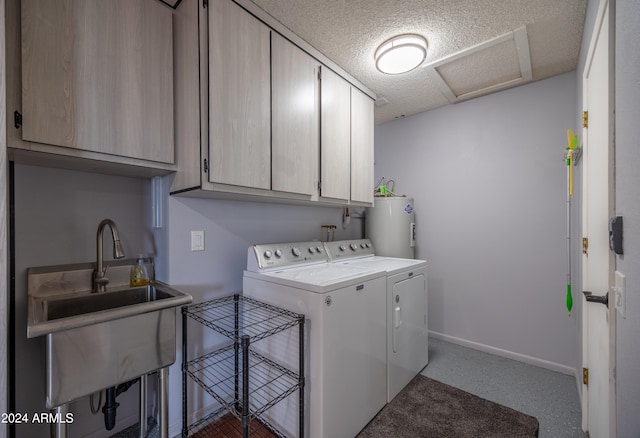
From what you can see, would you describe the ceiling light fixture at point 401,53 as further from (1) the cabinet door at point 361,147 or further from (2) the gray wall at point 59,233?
(2) the gray wall at point 59,233

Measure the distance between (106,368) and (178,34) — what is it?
5.81 feet

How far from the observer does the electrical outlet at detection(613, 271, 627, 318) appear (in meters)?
0.83

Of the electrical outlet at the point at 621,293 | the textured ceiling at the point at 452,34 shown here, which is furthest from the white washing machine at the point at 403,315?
the textured ceiling at the point at 452,34

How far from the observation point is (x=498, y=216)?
2646 mm

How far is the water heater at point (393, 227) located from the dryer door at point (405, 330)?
60 cm

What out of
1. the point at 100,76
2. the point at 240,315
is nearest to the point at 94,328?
the point at 240,315

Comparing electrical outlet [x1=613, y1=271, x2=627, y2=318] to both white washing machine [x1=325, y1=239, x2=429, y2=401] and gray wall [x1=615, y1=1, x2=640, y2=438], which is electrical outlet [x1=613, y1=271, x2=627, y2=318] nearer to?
gray wall [x1=615, y1=1, x2=640, y2=438]

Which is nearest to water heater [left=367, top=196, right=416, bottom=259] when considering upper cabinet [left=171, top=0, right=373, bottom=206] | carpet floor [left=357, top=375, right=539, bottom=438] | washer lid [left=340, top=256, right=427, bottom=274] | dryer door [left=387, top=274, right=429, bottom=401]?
washer lid [left=340, top=256, right=427, bottom=274]

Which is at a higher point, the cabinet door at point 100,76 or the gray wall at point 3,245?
the cabinet door at point 100,76

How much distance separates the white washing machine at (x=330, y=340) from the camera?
144cm

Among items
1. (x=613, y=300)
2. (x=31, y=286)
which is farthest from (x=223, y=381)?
Result: (x=613, y=300)

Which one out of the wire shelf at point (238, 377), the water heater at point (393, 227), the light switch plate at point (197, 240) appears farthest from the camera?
the water heater at point (393, 227)

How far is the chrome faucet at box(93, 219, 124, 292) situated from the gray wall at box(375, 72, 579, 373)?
2.81 m

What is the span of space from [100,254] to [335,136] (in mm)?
1766
